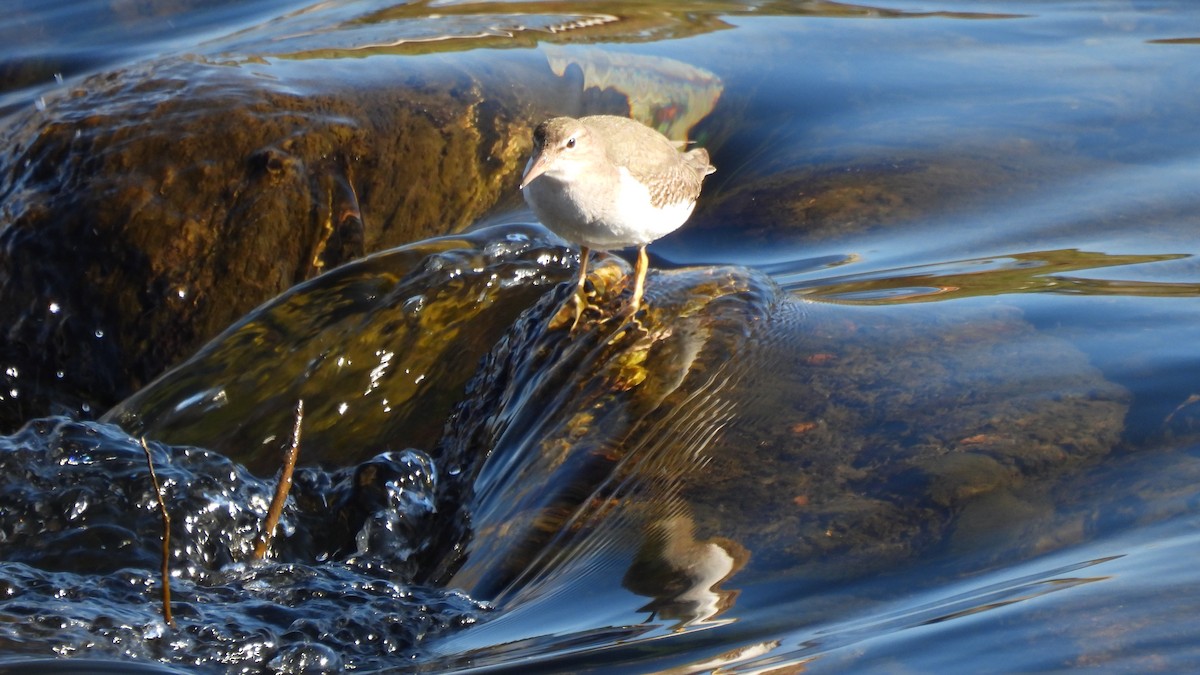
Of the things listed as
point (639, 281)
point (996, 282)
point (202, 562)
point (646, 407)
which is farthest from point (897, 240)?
point (202, 562)

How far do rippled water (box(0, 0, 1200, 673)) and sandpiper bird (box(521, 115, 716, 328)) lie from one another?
2.58ft

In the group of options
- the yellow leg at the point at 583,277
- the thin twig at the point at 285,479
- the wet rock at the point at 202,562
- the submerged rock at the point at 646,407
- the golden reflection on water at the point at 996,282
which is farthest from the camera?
the golden reflection on water at the point at 996,282

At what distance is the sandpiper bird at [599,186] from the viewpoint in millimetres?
4941

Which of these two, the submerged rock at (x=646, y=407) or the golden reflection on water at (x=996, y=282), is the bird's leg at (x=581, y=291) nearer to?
the submerged rock at (x=646, y=407)

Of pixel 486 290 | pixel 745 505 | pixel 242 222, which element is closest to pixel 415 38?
pixel 242 222

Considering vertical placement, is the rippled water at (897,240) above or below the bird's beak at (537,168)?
below

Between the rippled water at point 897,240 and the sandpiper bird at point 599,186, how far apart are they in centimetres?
79

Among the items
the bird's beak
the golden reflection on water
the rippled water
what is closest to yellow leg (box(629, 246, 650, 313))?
the bird's beak

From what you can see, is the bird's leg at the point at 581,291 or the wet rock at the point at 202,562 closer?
the wet rock at the point at 202,562

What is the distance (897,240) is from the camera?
6.84 meters

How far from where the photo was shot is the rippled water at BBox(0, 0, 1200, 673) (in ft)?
11.1

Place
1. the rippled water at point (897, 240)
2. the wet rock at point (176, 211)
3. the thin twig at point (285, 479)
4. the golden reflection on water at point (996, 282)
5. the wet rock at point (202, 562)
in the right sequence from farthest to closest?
the wet rock at point (176, 211), the golden reflection on water at point (996, 282), the wet rock at point (202, 562), the rippled water at point (897, 240), the thin twig at point (285, 479)

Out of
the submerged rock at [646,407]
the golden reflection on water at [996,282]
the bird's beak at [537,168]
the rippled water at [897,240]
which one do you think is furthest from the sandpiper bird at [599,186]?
the golden reflection on water at [996,282]

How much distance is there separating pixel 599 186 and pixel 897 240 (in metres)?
2.42
